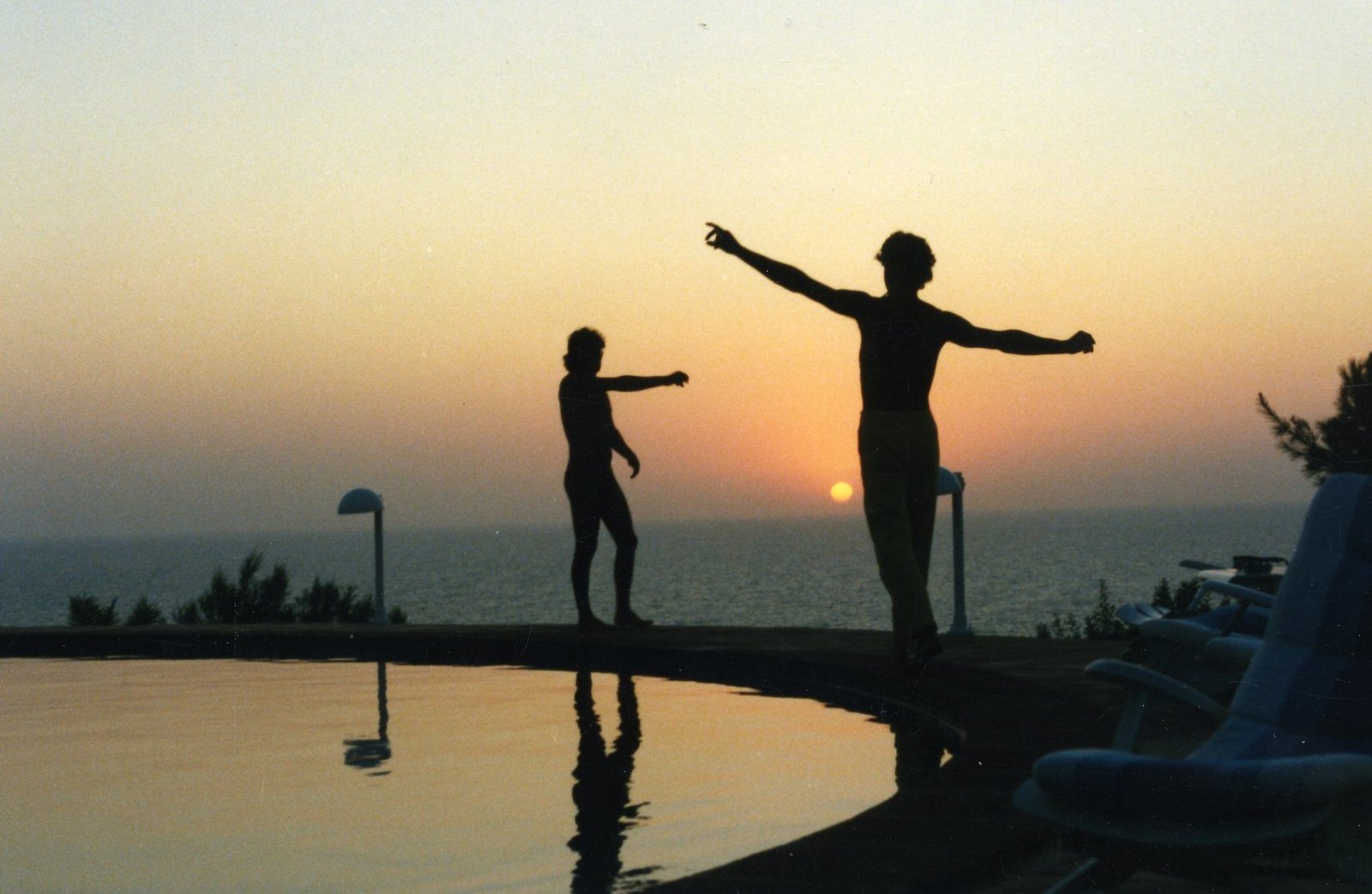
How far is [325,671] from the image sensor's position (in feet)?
29.8

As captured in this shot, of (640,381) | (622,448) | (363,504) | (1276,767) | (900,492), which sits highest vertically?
(640,381)

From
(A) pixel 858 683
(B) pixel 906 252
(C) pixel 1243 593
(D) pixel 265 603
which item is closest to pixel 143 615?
(D) pixel 265 603

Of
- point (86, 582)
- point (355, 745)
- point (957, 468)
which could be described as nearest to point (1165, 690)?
point (355, 745)

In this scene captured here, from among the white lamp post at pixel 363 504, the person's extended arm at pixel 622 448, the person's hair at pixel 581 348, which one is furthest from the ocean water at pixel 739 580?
the person's hair at pixel 581 348

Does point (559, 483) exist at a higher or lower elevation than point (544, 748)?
higher

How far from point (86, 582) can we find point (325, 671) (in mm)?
99606

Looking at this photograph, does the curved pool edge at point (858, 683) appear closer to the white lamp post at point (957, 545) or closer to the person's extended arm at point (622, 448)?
the white lamp post at point (957, 545)

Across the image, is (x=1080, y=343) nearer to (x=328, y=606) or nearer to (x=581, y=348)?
(x=581, y=348)

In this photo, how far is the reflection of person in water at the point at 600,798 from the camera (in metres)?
3.94

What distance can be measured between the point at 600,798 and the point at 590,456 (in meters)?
4.91

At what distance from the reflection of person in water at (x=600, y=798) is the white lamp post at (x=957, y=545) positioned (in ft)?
8.52

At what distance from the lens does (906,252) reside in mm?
6809

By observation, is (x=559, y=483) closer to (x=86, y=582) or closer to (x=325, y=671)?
(x=325, y=671)

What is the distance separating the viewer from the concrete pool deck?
134 inches
